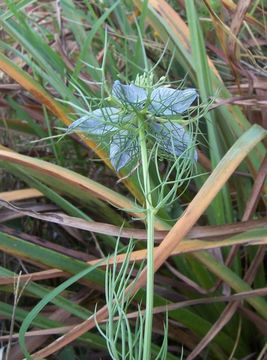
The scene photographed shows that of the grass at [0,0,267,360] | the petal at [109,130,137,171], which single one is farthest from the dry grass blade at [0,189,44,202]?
the petal at [109,130,137,171]

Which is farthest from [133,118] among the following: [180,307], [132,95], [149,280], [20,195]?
[20,195]

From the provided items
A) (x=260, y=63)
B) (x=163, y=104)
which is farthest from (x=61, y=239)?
(x=163, y=104)

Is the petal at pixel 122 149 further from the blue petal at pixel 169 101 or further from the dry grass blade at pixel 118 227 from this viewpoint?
the dry grass blade at pixel 118 227

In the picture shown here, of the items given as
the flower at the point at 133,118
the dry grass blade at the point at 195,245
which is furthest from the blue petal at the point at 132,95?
the dry grass blade at the point at 195,245

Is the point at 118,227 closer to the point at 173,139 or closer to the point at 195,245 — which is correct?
the point at 195,245

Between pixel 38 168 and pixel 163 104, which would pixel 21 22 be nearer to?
pixel 38 168

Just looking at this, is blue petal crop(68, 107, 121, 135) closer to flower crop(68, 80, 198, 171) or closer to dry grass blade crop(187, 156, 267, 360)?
flower crop(68, 80, 198, 171)
